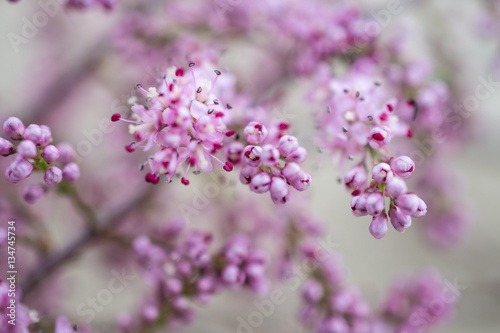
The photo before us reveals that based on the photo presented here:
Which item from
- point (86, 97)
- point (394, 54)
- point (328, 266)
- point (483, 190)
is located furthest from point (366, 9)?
point (483, 190)

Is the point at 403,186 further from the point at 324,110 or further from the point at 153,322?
the point at 153,322

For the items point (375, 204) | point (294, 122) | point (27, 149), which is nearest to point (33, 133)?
point (27, 149)

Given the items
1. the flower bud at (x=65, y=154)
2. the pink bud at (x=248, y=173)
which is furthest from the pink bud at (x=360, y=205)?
the flower bud at (x=65, y=154)

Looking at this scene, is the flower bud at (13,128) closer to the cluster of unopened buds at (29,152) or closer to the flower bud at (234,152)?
the cluster of unopened buds at (29,152)

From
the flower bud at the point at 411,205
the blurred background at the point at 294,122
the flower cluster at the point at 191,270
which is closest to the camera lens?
the flower bud at the point at 411,205

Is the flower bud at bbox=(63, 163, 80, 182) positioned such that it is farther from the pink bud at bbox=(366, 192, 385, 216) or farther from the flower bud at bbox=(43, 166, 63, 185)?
the pink bud at bbox=(366, 192, 385, 216)

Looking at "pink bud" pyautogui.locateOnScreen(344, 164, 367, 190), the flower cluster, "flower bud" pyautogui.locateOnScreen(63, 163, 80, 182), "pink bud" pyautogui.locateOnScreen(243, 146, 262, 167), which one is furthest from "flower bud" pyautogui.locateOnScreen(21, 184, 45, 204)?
"pink bud" pyautogui.locateOnScreen(344, 164, 367, 190)

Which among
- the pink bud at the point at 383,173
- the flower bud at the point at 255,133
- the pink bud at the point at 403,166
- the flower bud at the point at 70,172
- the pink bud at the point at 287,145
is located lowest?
the flower bud at the point at 70,172
